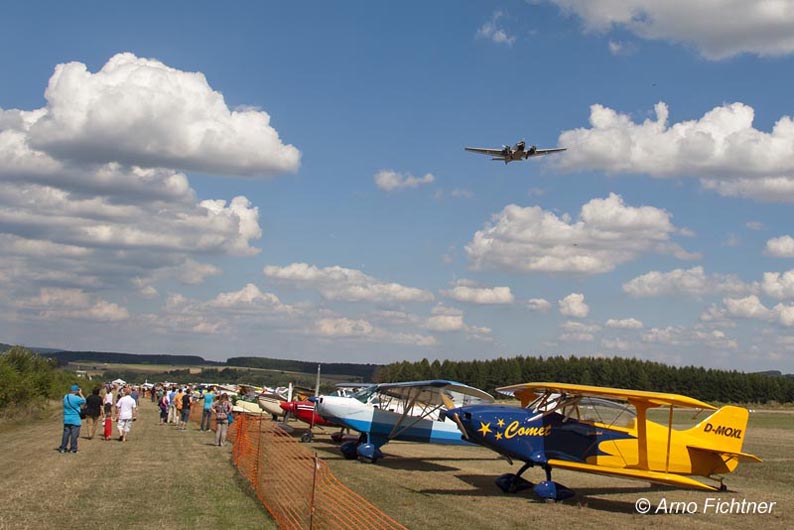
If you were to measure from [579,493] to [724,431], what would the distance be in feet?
9.76

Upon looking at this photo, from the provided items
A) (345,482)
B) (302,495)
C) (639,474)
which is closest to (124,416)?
(345,482)

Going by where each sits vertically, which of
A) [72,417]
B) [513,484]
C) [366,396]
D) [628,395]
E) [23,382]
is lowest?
[23,382]

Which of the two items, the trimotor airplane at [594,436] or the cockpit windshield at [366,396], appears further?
the cockpit windshield at [366,396]

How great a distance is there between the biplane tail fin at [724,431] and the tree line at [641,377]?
302ft

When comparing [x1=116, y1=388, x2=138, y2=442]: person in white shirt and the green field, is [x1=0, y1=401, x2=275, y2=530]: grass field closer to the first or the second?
the green field

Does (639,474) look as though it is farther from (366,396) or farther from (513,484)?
(366,396)

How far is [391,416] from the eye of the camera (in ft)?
63.6

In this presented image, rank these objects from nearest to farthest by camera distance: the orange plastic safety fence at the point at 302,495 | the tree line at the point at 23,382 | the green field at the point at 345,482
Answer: the orange plastic safety fence at the point at 302,495 → the green field at the point at 345,482 → the tree line at the point at 23,382

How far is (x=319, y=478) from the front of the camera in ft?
44.3

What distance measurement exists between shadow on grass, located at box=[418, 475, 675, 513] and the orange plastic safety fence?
2.08m

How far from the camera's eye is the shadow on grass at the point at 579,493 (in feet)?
41.6

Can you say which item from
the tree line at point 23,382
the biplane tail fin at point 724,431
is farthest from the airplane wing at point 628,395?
the tree line at point 23,382

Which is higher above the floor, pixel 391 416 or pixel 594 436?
pixel 594 436

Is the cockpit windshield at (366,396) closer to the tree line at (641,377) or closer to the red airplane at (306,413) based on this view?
the red airplane at (306,413)
